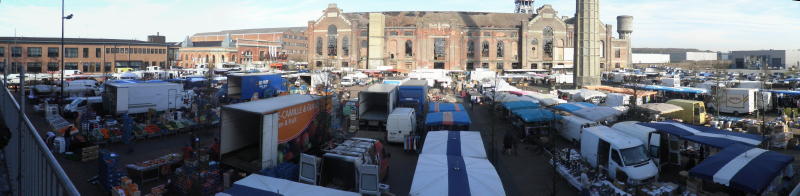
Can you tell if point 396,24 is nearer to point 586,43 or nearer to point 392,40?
point 392,40

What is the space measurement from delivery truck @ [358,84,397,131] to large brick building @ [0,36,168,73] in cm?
5093

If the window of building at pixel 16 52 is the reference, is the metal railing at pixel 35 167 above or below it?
below

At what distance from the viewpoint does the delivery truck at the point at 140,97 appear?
76.6ft

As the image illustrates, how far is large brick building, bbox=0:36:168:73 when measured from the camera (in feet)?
190

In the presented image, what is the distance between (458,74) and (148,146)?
56.0 meters

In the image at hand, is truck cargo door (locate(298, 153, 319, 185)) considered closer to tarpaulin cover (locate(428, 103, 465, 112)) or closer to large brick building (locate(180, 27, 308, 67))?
tarpaulin cover (locate(428, 103, 465, 112))

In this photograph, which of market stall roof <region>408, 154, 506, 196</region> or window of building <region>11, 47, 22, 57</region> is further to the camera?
window of building <region>11, 47, 22, 57</region>

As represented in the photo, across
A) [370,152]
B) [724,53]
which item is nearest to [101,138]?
[370,152]

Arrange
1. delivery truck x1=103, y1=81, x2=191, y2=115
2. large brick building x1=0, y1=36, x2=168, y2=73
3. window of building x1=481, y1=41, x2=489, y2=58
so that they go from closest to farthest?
delivery truck x1=103, y1=81, x2=191, y2=115
large brick building x1=0, y1=36, x2=168, y2=73
window of building x1=481, y1=41, x2=489, y2=58

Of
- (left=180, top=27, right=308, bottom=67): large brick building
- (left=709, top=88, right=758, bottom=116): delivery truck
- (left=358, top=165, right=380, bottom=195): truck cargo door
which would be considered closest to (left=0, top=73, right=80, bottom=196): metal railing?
(left=358, top=165, right=380, bottom=195): truck cargo door

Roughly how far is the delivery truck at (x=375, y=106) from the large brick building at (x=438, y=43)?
4911cm

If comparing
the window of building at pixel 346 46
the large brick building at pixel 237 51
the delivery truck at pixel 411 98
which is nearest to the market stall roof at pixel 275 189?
the delivery truck at pixel 411 98

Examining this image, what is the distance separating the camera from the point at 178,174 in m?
11.7

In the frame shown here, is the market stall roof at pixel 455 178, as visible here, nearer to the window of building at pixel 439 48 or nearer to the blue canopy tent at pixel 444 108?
the blue canopy tent at pixel 444 108
